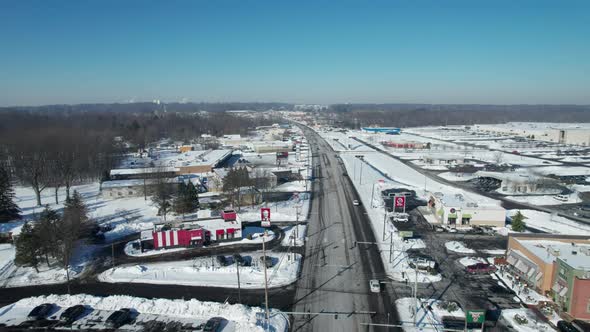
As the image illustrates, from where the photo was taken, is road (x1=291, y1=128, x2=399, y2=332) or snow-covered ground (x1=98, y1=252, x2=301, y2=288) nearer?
road (x1=291, y1=128, x2=399, y2=332)

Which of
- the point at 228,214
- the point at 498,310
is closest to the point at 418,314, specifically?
the point at 498,310

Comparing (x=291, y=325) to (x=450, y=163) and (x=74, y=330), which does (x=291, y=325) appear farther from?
(x=450, y=163)

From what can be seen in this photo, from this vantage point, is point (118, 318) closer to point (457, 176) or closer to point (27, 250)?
point (27, 250)

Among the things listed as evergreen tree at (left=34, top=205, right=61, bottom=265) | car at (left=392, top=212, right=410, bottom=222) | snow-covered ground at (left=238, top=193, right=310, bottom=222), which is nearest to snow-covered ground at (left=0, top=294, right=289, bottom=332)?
evergreen tree at (left=34, top=205, right=61, bottom=265)

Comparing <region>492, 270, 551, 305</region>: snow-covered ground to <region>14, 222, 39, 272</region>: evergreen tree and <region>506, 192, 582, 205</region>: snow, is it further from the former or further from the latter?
<region>14, 222, 39, 272</region>: evergreen tree

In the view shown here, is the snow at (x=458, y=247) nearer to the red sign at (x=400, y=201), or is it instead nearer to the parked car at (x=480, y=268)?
the parked car at (x=480, y=268)

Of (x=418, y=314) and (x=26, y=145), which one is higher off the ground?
(x=26, y=145)
